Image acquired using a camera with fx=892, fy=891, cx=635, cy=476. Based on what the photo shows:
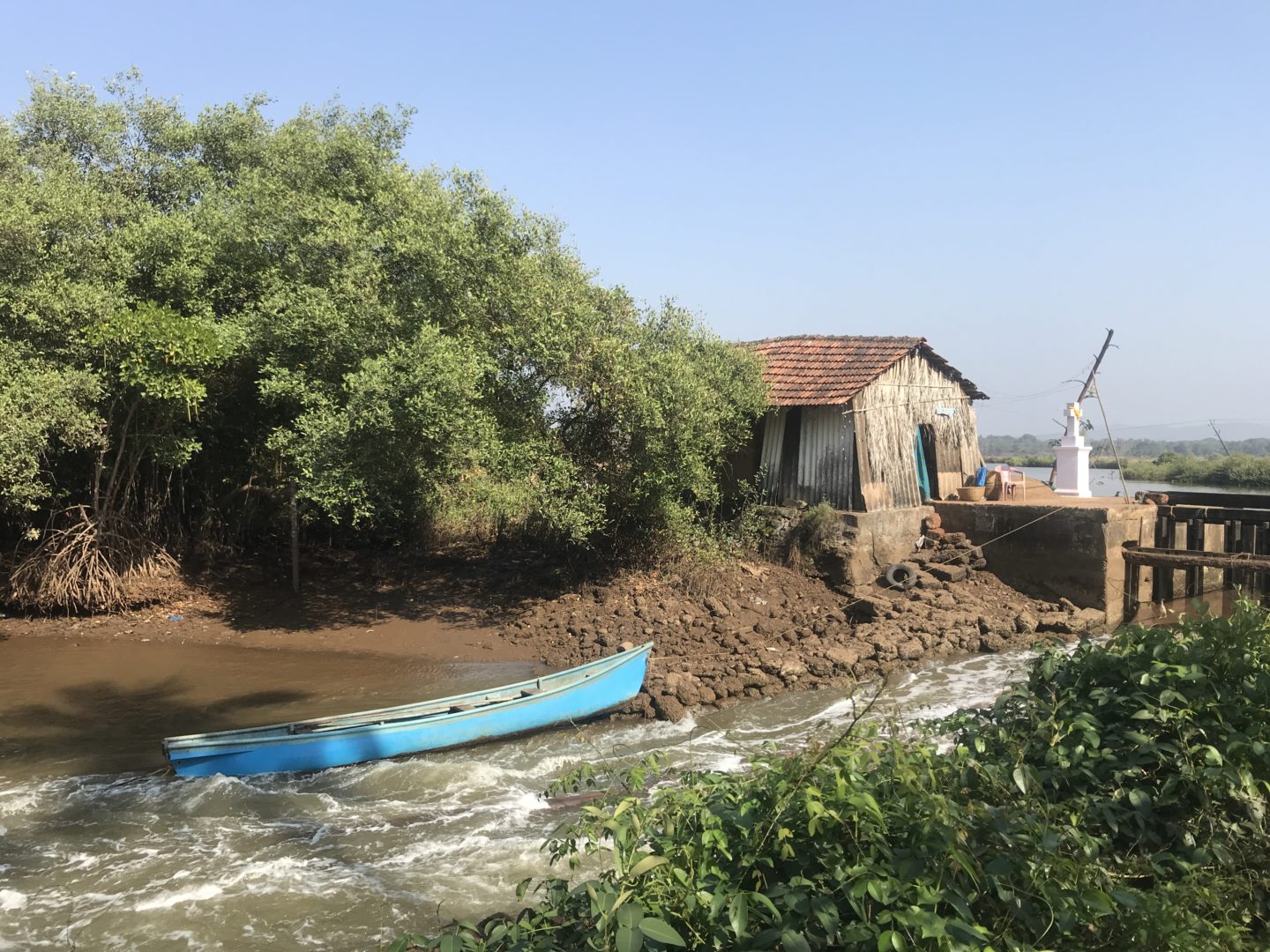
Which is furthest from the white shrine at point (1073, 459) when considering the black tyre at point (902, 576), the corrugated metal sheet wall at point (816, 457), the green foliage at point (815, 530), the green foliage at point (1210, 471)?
the green foliage at point (1210, 471)

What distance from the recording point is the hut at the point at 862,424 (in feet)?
52.0

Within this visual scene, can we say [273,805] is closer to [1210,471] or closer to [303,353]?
[303,353]

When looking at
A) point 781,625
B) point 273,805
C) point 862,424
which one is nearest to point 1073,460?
point 862,424

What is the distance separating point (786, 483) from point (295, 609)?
8985 millimetres

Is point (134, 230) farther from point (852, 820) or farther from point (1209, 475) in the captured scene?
point (1209, 475)

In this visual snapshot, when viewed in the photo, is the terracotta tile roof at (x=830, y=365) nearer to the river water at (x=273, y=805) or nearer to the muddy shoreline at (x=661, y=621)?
the muddy shoreline at (x=661, y=621)

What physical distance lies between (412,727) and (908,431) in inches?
439

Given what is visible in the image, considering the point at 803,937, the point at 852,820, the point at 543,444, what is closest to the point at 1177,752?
the point at 852,820

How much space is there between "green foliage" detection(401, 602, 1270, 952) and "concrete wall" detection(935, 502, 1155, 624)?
11.7 meters

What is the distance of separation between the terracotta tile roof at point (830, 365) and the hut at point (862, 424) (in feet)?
0.07

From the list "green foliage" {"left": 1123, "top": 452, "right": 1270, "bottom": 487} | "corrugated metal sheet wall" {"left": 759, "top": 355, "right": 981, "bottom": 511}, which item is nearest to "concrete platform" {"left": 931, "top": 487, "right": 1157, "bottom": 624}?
"corrugated metal sheet wall" {"left": 759, "top": 355, "right": 981, "bottom": 511}

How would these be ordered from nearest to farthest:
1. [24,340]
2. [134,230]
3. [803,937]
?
[803,937] → [24,340] → [134,230]

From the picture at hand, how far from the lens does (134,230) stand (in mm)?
13203

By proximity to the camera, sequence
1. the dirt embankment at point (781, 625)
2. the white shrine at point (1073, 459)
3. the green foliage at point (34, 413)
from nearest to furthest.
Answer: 1. the green foliage at point (34, 413)
2. the dirt embankment at point (781, 625)
3. the white shrine at point (1073, 459)
